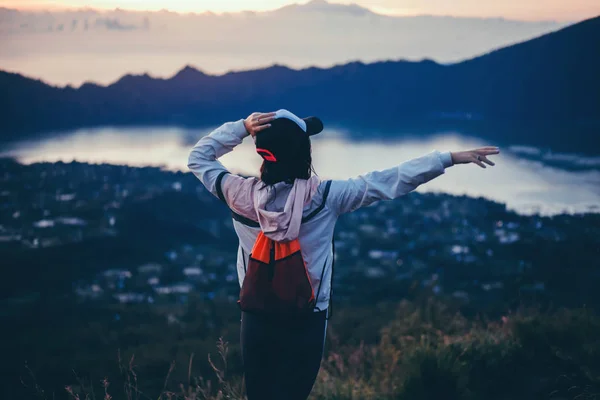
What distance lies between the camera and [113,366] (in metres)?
7.38

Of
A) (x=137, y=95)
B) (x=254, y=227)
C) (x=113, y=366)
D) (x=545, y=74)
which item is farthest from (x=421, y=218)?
(x=254, y=227)

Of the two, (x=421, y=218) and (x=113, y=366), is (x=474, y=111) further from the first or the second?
(x=113, y=366)

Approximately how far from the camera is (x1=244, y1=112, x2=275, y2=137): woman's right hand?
1.50 m

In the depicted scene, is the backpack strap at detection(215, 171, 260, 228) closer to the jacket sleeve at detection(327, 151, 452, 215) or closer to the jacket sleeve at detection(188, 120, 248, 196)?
the jacket sleeve at detection(188, 120, 248, 196)

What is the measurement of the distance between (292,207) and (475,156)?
53 centimetres

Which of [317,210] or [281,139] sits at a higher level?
[281,139]

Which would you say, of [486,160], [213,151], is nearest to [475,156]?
[486,160]

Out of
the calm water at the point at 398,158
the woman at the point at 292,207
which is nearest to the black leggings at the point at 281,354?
the woman at the point at 292,207

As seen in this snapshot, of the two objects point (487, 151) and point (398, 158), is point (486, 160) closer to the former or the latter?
point (487, 151)

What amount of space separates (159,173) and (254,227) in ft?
89.0

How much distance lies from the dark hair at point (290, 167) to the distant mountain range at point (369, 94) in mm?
16366

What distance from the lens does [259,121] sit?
1531 mm

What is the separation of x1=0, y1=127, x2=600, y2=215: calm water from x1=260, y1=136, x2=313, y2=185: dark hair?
13.4 metres

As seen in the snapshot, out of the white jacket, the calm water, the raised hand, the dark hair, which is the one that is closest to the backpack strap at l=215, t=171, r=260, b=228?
the white jacket
